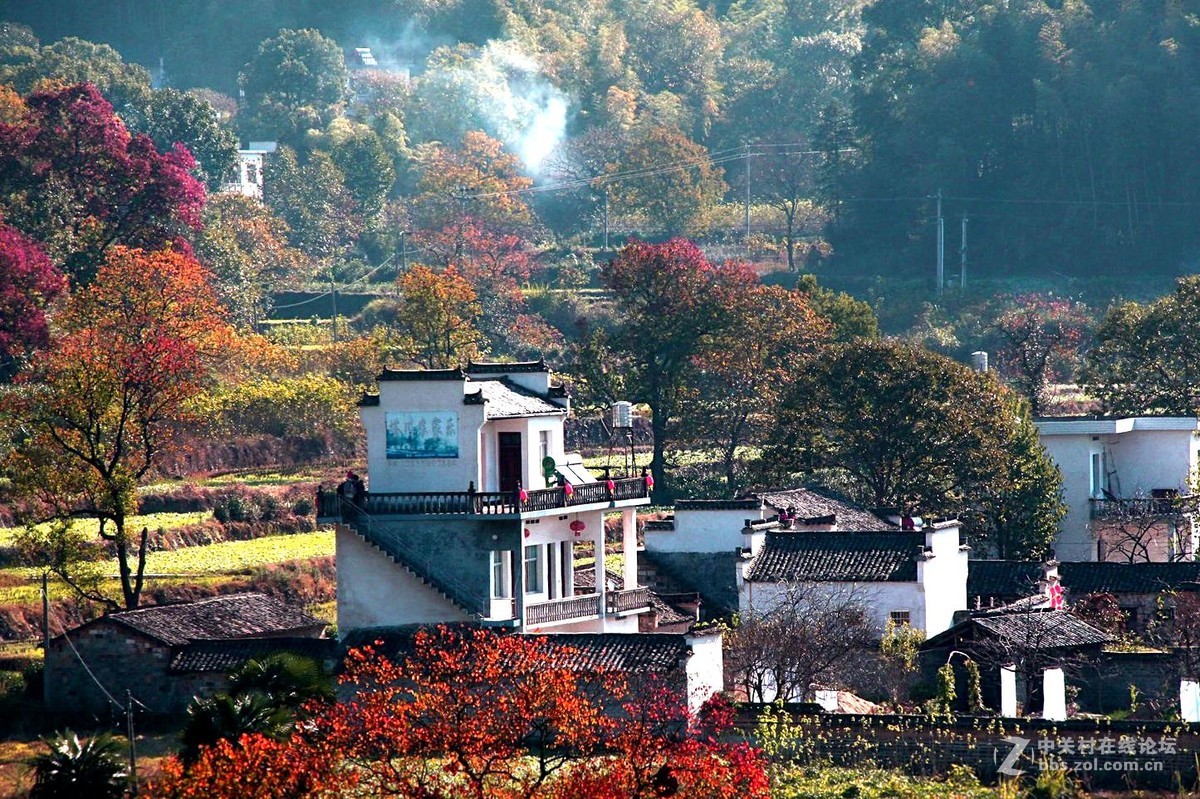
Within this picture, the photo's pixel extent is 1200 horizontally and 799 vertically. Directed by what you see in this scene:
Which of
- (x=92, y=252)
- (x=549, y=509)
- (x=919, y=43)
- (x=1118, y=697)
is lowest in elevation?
(x=1118, y=697)

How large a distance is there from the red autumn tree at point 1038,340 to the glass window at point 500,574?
37435 mm

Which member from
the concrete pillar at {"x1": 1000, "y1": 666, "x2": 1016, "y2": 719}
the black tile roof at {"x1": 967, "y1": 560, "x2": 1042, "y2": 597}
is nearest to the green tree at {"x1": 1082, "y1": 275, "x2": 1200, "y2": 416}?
the black tile roof at {"x1": 967, "y1": 560, "x2": 1042, "y2": 597}

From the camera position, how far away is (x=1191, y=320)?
279ft

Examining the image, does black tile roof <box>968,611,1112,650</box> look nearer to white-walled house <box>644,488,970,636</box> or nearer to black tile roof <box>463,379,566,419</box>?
white-walled house <box>644,488,970,636</box>

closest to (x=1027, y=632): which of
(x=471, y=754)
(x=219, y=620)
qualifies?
(x=219, y=620)

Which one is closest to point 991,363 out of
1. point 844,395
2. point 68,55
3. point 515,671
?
point 844,395

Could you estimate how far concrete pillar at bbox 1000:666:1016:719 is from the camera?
170 ft

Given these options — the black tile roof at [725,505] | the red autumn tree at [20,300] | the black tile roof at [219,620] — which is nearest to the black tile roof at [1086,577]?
the black tile roof at [725,505]

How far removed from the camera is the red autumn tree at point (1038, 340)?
9338 centimetres

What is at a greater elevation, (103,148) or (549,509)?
(103,148)

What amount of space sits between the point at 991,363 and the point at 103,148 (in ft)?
127

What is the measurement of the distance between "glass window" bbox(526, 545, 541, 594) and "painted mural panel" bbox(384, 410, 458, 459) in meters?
2.88

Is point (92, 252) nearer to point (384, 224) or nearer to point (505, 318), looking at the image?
point (505, 318)

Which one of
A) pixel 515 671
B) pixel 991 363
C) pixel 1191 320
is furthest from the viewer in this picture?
pixel 991 363
